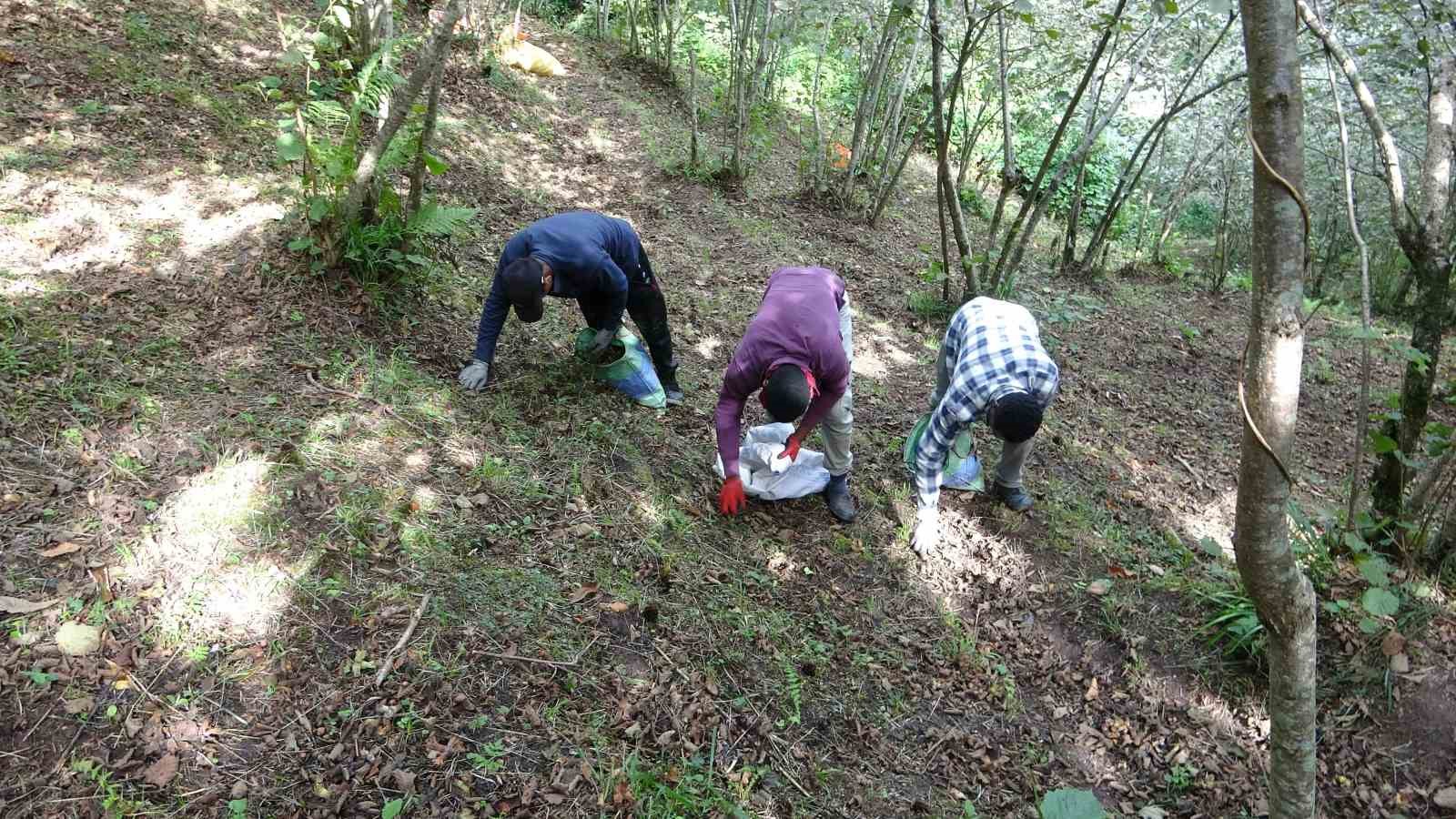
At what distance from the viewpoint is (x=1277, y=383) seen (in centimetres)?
161

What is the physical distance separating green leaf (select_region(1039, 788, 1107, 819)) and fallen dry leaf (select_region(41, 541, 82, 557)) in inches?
138

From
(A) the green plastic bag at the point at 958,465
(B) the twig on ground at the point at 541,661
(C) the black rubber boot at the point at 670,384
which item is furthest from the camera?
(C) the black rubber boot at the point at 670,384

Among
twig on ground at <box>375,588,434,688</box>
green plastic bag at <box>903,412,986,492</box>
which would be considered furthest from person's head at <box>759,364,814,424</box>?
twig on ground at <box>375,588,434,688</box>

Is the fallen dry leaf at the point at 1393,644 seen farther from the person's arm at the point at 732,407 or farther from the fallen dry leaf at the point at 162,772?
the fallen dry leaf at the point at 162,772

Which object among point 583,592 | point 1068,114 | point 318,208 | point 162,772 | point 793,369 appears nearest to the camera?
point 162,772

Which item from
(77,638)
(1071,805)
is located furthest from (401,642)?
(1071,805)

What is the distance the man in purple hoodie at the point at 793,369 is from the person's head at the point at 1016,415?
31.4 inches

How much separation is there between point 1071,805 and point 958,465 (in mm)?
2708

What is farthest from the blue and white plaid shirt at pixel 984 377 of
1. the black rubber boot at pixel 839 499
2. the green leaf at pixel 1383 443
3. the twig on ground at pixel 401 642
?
the twig on ground at pixel 401 642

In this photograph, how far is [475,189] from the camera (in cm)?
675

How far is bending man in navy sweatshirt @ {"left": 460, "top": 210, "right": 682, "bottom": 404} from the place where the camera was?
12.4 feet

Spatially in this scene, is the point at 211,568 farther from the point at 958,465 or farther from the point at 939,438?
the point at 958,465

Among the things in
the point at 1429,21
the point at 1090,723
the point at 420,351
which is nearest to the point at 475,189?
the point at 420,351

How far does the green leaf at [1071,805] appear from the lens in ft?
6.87
